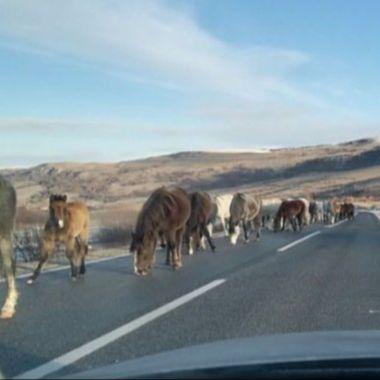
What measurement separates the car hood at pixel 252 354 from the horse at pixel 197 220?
16.8 metres

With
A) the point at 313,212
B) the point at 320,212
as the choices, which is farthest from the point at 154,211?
the point at 320,212

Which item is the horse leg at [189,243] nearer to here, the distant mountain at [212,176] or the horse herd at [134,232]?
the horse herd at [134,232]

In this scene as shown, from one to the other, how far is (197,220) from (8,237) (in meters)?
12.1

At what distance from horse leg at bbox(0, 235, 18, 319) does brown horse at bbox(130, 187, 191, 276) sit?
5042 mm

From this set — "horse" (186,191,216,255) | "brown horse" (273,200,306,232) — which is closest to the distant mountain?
"brown horse" (273,200,306,232)

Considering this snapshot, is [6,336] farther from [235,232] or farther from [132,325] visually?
[235,232]

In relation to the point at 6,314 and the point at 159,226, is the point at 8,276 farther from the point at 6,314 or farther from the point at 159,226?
the point at 159,226

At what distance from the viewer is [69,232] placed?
13.9 m

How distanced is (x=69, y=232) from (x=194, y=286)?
2504 millimetres

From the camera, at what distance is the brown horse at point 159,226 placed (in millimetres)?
14672

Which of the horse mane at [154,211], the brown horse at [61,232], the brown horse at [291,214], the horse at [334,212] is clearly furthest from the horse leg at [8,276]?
the horse at [334,212]

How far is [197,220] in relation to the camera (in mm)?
21562

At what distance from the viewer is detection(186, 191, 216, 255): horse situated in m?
21.3

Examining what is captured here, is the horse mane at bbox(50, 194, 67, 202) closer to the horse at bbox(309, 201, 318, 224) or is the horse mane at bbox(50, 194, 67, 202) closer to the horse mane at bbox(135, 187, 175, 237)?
the horse mane at bbox(135, 187, 175, 237)
